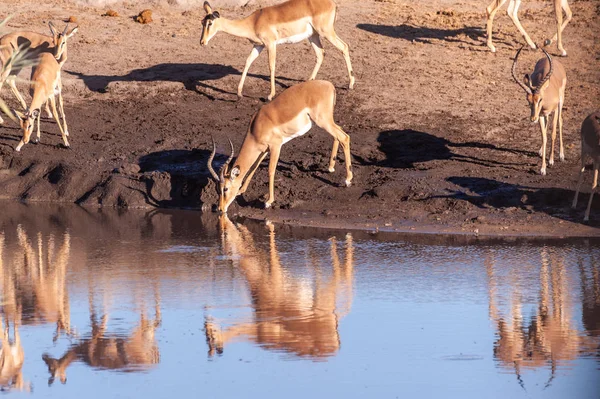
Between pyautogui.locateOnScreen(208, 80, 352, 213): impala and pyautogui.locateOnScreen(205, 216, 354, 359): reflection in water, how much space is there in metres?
1.83

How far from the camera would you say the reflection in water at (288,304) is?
7.21 metres

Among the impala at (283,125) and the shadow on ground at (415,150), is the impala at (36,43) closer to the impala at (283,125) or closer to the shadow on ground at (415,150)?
the impala at (283,125)

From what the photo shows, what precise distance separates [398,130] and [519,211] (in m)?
2.87

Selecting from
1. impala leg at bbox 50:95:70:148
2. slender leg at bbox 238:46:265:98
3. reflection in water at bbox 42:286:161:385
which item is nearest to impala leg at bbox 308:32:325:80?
slender leg at bbox 238:46:265:98

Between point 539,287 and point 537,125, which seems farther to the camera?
point 537,125

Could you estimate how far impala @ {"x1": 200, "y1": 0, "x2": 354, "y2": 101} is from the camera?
51.1 ft

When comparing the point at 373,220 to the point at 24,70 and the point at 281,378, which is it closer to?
the point at 281,378

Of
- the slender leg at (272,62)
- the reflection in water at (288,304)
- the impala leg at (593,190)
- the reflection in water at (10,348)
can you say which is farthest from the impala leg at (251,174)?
the reflection in water at (10,348)

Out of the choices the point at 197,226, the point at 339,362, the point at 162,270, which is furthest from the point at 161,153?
the point at 339,362

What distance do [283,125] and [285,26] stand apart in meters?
3.65

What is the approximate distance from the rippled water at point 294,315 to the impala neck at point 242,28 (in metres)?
5.12

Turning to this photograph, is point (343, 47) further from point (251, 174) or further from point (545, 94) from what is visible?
point (545, 94)

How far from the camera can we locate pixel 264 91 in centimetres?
1549

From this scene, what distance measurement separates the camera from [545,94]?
12359 mm
